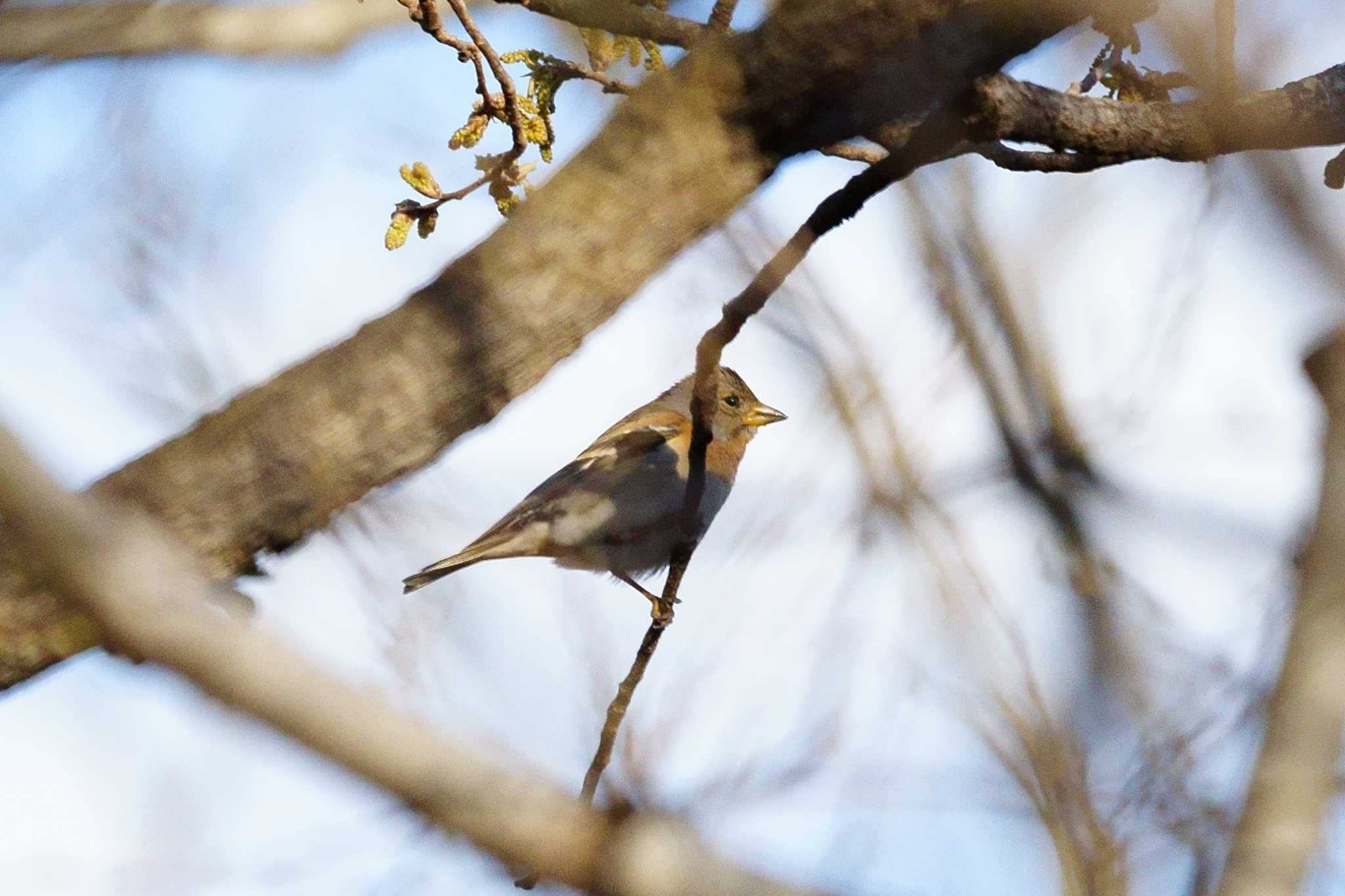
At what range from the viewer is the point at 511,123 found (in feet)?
11.4

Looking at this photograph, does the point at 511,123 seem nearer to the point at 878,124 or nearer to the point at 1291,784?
the point at 878,124

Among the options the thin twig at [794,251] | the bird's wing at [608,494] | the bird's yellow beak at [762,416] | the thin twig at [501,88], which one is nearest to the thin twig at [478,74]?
the thin twig at [501,88]

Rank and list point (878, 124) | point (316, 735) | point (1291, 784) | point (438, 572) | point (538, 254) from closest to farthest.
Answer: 1. point (316, 735)
2. point (1291, 784)
3. point (538, 254)
4. point (878, 124)
5. point (438, 572)

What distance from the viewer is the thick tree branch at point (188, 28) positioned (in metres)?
5.59

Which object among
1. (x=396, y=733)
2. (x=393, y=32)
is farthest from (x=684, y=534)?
(x=393, y=32)

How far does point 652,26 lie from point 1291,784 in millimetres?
2314

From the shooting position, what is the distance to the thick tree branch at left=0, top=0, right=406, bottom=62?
559cm

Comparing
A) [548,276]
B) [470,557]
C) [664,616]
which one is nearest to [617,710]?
[664,616]

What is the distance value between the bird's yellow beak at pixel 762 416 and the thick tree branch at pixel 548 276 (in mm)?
3348

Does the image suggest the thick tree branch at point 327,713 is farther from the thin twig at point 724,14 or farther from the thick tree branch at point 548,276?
the thin twig at point 724,14

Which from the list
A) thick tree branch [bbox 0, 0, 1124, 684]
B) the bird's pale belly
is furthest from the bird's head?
thick tree branch [bbox 0, 0, 1124, 684]

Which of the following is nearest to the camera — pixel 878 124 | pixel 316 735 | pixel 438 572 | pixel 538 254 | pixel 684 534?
pixel 316 735

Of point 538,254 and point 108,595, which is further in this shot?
point 538,254

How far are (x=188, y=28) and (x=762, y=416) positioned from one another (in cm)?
386
